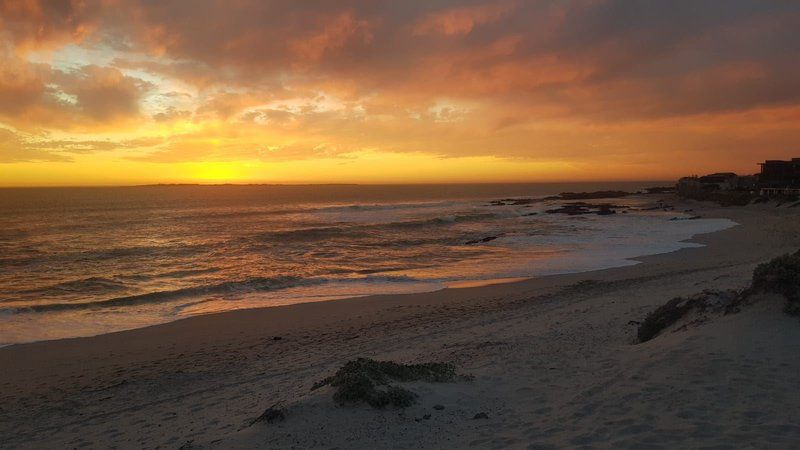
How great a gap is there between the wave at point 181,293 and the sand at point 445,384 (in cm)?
421

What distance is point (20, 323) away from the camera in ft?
47.5

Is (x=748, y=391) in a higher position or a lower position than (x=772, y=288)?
lower

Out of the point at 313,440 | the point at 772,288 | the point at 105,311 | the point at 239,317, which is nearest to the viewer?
the point at 313,440

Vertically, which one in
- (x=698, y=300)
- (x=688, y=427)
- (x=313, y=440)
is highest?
(x=698, y=300)

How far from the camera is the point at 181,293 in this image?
723 inches

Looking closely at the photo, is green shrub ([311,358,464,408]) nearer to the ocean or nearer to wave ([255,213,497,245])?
the ocean

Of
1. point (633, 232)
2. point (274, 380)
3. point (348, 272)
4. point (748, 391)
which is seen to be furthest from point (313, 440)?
point (633, 232)

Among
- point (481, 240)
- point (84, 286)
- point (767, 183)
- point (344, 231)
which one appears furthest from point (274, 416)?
point (767, 183)

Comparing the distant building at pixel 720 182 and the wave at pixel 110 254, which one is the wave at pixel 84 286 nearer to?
the wave at pixel 110 254

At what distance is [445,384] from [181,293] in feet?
48.0

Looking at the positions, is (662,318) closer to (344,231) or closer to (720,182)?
(344,231)

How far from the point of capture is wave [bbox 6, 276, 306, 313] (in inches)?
644

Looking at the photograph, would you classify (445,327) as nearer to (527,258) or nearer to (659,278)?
(659,278)

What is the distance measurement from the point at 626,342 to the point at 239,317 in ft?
33.8
